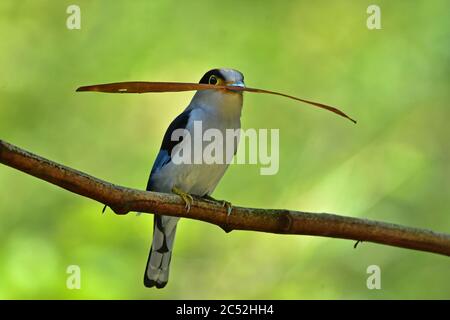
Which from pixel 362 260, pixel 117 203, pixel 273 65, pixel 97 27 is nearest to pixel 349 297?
pixel 362 260

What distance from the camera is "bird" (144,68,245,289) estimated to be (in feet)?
9.82

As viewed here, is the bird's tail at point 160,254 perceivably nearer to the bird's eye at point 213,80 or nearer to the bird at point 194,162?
the bird at point 194,162

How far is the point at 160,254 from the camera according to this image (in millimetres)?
3221

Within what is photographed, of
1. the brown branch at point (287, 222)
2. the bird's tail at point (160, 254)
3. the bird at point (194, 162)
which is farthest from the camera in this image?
the bird's tail at point (160, 254)

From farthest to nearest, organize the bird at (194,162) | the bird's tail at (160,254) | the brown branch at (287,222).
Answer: the bird's tail at (160,254), the bird at (194,162), the brown branch at (287,222)

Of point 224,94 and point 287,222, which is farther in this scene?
point 224,94

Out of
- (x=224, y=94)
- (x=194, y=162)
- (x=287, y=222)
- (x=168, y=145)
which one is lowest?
(x=287, y=222)

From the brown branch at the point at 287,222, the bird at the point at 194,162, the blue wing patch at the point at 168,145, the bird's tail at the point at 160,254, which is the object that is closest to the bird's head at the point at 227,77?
the bird at the point at 194,162

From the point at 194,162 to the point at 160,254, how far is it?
1.71ft

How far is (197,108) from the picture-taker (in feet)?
10.2

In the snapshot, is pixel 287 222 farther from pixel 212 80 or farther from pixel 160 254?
pixel 160 254

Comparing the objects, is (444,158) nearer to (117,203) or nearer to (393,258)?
(393,258)

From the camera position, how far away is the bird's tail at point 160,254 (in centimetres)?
321

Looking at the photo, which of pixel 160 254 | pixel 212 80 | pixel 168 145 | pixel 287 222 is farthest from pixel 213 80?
pixel 287 222
